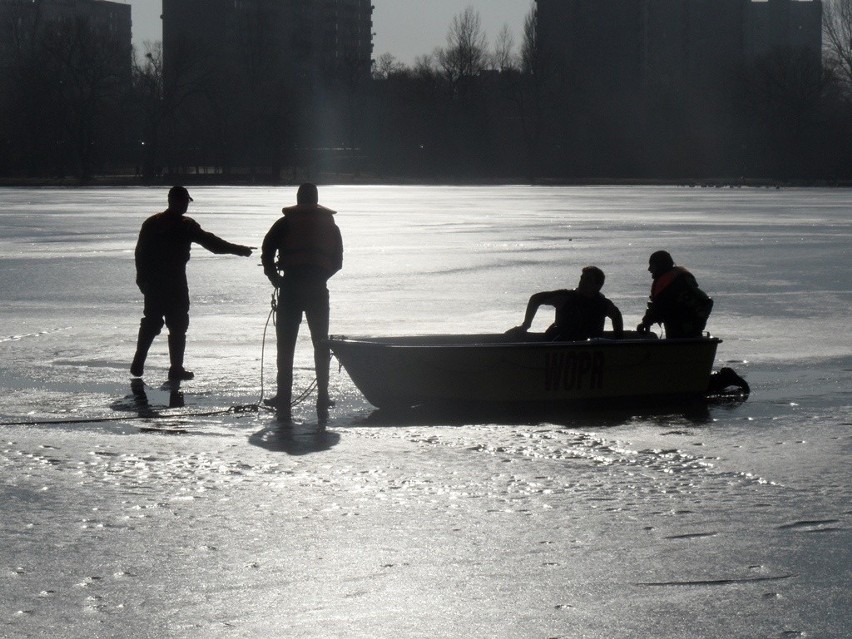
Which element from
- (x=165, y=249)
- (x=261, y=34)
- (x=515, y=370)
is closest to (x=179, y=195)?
(x=165, y=249)

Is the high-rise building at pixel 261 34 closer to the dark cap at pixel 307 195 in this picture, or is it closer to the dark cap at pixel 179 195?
the dark cap at pixel 179 195

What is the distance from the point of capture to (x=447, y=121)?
130 metres

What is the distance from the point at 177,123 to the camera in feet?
399

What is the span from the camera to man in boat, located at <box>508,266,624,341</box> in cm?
1115

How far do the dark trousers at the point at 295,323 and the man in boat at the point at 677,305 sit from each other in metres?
2.40

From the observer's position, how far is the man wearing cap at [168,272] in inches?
481

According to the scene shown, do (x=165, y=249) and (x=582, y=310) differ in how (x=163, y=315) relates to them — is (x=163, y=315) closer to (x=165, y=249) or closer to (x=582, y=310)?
(x=165, y=249)

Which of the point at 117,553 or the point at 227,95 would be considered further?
the point at 227,95

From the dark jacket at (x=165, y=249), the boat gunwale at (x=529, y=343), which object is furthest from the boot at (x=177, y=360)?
the boat gunwale at (x=529, y=343)

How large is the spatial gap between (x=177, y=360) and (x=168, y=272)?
74 cm

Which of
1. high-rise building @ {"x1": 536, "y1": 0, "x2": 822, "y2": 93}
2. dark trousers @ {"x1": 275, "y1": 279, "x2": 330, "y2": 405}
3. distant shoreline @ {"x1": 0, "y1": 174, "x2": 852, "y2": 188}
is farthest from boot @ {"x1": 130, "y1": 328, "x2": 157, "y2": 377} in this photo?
high-rise building @ {"x1": 536, "y1": 0, "x2": 822, "y2": 93}

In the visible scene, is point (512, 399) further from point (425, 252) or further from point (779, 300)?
point (425, 252)

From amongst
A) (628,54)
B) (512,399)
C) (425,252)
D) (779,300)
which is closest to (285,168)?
(628,54)

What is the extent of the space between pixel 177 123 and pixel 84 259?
96.5 meters
